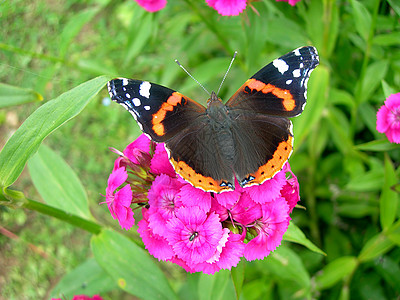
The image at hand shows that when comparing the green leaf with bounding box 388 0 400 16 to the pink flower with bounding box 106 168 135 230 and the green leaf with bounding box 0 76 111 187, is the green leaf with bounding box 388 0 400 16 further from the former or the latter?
the pink flower with bounding box 106 168 135 230

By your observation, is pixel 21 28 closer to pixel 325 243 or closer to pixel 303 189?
pixel 303 189

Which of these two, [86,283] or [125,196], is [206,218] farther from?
[86,283]

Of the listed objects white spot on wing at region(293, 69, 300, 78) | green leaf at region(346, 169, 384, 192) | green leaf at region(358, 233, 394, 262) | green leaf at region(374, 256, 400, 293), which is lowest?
green leaf at region(374, 256, 400, 293)

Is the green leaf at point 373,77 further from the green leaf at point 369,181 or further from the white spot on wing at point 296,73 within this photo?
the white spot on wing at point 296,73

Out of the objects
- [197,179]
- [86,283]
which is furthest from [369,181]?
[86,283]

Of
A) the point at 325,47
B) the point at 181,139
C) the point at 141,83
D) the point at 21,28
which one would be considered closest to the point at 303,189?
the point at 325,47

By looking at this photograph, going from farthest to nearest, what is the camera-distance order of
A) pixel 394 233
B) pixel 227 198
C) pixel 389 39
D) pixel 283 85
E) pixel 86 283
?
pixel 86 283, pixel 389 39, pixel 394 233, pixel 283 85, pixel 227 198

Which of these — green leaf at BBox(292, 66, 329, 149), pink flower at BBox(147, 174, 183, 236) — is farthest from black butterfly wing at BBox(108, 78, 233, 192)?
green leaf at BBox(292, 66, 329, 149)
